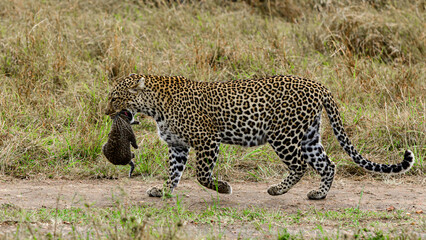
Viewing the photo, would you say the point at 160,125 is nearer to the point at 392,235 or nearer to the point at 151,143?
the point at 151,143

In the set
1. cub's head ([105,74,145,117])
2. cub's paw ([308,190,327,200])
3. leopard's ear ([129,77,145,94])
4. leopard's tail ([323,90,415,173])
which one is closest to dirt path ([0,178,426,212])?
cub's paw ([308,190,327,200])

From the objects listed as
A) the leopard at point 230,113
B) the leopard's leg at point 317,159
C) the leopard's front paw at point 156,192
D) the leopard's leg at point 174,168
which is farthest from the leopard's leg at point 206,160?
the leopard's leg at point 317,159

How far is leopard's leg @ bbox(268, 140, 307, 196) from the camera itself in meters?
6.85

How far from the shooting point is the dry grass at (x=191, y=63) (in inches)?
333

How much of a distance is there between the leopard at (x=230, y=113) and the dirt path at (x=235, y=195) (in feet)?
0.90

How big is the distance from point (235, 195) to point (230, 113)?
1008 millimetres

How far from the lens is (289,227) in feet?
19.4

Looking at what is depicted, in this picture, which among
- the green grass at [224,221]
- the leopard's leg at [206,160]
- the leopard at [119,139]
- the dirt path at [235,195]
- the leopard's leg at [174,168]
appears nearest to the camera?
the green grass at [224,221]

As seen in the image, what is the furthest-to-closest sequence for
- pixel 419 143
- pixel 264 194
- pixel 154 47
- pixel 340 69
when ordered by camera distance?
1. pixel 154 47
2. pixel 340 69
3. pixel 419 143
4. pixel 264 194

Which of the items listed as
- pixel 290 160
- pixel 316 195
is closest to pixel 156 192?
pixel 290 160

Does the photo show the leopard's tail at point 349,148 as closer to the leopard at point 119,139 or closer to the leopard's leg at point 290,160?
the leopard's leg at point 290,160

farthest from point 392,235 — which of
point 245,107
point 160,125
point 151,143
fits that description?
point 151,143

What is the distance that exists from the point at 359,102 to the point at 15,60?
204 inches

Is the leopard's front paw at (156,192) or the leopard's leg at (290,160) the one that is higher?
the leopard's leg at (290,160)
